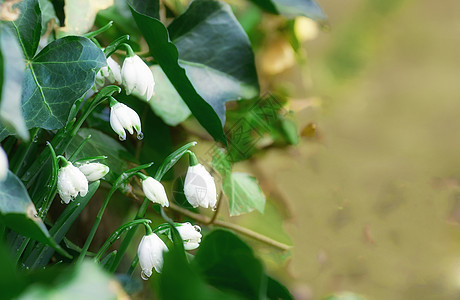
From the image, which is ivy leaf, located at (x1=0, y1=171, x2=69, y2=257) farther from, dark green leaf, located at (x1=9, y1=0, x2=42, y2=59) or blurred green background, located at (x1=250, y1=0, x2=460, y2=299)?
blurred green background, located at (x1=250, y1=0, x2=460, y2=299)

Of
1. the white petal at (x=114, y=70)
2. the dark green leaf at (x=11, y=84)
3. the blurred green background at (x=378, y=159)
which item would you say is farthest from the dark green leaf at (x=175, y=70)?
the blurred green background at (x=378, y=159)

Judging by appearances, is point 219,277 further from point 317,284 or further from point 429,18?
point 429,18

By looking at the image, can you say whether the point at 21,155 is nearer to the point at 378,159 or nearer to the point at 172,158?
the point at 172,158

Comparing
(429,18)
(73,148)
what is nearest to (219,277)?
(73,148)

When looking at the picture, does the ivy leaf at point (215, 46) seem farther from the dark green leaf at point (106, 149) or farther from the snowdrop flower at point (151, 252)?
the snowdrop flower at point (151, 252)

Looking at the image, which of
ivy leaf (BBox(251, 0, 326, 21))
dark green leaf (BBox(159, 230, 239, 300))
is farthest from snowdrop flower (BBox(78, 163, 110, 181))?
ivy leaf (BBox(251, 0, 326, 21))

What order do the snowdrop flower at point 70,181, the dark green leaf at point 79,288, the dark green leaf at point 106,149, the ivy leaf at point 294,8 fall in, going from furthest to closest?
the ivy leaf at point 294,8, the dark green leaf at point 106,149, the snowdrop flower at point 70,181, the dark green leaf at point 79,288
